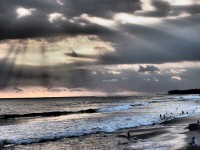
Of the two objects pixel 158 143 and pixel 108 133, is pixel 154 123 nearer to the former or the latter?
pixel 108 133

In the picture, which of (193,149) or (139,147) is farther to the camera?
(139,147)

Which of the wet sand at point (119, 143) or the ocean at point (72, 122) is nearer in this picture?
the wet sand at point (119, 143)

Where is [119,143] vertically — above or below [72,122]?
above

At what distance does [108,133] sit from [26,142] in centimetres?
1096

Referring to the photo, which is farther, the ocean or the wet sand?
the ocean

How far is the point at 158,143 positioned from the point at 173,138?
3.79 meters

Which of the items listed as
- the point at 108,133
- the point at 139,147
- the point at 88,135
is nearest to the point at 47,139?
the point at 88,135

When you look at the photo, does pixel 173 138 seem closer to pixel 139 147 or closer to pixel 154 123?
pixel 139 147

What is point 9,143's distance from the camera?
4103 cm

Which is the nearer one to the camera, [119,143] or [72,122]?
[119,143]

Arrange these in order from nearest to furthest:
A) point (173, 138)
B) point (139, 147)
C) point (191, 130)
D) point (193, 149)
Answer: point (193, 149) < point (139, 147) < point (173, 138) < point (191, 130)

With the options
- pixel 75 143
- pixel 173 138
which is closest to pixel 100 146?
pixel 75 143

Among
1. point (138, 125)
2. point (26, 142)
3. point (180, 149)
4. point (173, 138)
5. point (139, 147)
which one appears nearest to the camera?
point (180, 149)

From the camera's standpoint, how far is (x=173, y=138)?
38500mm
